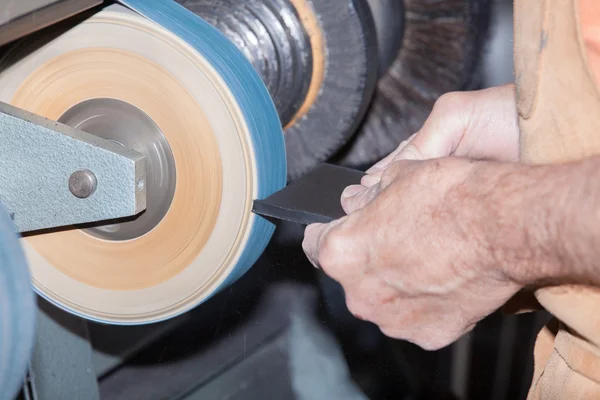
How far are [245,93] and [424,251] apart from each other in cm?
36

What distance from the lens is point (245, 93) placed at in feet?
2.98

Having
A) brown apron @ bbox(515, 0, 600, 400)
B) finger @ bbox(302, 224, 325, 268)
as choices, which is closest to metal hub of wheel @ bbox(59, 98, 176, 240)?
finger @ bbox(302, 224, 325, 268)

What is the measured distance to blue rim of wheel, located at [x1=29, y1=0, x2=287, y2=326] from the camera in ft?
2.85

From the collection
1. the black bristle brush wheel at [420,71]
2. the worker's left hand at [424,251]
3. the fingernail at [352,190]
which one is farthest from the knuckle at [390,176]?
the black bristle brush wheel at [420,71]

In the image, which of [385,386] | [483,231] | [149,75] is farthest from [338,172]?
[385,386]

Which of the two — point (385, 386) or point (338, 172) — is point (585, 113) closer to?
point (338, 172)

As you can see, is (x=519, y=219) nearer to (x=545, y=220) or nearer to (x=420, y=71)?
(x=545, y=220)

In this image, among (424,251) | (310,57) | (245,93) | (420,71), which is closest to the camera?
(424,251)

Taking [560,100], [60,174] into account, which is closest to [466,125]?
[560,100]

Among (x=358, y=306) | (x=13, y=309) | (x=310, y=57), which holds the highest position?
(x=310, y=57)

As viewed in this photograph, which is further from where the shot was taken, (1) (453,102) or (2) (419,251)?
(1) (453,102)

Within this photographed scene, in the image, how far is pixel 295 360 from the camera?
153cm

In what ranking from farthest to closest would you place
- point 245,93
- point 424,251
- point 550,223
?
1. point 245,93
2. point 424,251
3. point 550,223

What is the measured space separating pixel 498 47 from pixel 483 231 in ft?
3.09
